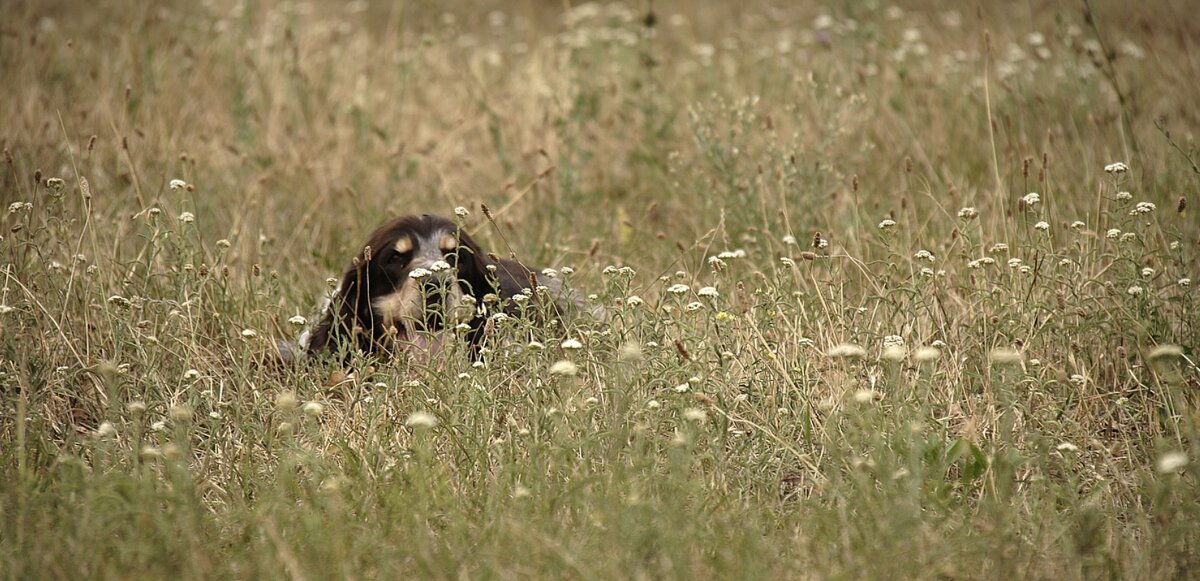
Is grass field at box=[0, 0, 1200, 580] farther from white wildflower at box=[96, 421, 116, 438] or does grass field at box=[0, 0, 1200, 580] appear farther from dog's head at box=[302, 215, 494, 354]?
dog's head at box=[302, 215, 494, 354]

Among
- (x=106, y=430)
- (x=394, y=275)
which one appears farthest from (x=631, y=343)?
(x=394, y=275)

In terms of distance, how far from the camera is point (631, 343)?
3127 mm

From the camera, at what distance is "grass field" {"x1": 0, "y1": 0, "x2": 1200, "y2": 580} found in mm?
2641

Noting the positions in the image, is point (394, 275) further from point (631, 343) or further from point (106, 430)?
point (106, 430)

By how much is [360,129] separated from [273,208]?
35.2 inches

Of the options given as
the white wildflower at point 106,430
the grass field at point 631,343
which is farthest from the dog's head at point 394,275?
the white wildflower at point 106,430

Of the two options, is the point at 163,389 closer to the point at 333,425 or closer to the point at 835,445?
the point at 333,425

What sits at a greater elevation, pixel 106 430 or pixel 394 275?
pixel 106 430

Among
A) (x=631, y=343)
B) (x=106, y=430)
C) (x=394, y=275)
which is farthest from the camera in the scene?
(x=394, y=275)

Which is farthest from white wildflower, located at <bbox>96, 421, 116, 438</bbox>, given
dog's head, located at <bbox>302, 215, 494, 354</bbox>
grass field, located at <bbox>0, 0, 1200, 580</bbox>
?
dog's head, located at <bbox>302, 215, 494, 354</bbox>

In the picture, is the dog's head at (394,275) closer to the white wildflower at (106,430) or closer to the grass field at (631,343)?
the grass field at (631,343)

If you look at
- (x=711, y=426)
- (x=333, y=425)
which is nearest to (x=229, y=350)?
(x=333, y=425)

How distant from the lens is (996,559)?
258cm

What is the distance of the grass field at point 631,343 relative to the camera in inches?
104
